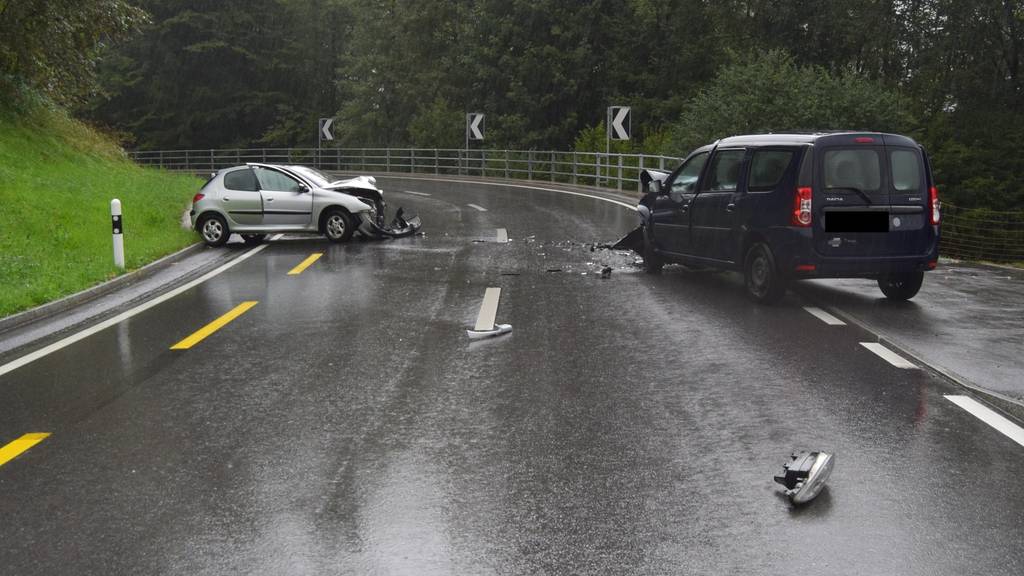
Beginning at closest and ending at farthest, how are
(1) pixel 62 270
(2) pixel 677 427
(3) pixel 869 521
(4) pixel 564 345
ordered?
1. (3) pixel 869 521
2. (2) pixel 677 427
3. (4) pixel 564 345
4. (1) pixel 62 270

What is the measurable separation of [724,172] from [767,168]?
900 millimetres

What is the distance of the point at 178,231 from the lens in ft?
63.8

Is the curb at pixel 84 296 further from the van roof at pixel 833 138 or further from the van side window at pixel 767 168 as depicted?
the van roof at pixel 833 138

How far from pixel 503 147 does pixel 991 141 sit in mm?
20528

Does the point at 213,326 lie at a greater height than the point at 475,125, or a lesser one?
lesser

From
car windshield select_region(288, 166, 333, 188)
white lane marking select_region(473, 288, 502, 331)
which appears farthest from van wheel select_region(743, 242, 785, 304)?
car windshield select_region(288, 166, 333, 188)

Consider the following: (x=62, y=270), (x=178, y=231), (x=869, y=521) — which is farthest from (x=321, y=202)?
(x=869, y=521)

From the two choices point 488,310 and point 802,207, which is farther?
point 488,310

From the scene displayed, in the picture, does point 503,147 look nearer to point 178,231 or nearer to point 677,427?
point 178,231

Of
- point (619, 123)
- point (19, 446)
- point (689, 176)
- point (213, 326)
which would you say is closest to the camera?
point (19, 446)

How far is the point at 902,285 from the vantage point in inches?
457

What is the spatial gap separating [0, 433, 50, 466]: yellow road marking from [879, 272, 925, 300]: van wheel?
337 inches

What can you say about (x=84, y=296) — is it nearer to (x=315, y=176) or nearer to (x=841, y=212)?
(x=315, y=176)

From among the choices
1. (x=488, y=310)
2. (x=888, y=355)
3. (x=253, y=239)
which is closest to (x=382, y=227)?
(x=253, y=239)
